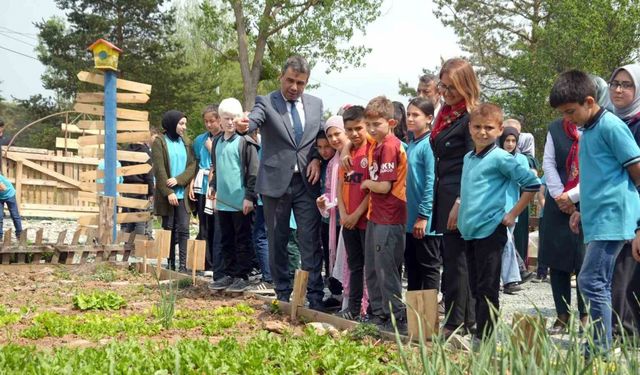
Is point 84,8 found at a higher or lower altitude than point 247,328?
higher

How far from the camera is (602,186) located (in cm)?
420

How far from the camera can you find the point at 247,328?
5.52 m

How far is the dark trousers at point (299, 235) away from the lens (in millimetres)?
6418

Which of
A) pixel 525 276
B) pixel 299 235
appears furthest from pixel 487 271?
pixel 525 276

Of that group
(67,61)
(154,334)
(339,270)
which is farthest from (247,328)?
(67,61)

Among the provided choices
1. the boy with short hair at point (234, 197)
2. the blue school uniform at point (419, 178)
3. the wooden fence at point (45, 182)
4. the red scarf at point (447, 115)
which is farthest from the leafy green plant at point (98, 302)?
the wooden fence at point (45, 182)

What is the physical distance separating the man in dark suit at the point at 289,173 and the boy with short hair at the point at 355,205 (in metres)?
0.51

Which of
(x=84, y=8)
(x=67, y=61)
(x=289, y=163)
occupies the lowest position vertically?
(x=289, y=163)

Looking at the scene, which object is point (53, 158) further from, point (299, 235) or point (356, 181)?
point (356, 181)

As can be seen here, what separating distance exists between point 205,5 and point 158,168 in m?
23.1

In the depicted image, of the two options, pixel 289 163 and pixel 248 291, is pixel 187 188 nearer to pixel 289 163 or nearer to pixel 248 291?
pixel 248 291

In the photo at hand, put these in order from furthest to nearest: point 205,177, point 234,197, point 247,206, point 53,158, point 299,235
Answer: point 53,158
point 205,177
point 234,197
point 247,206
point 299,235

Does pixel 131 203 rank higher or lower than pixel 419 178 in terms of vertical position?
lower

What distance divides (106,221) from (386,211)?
589cm
